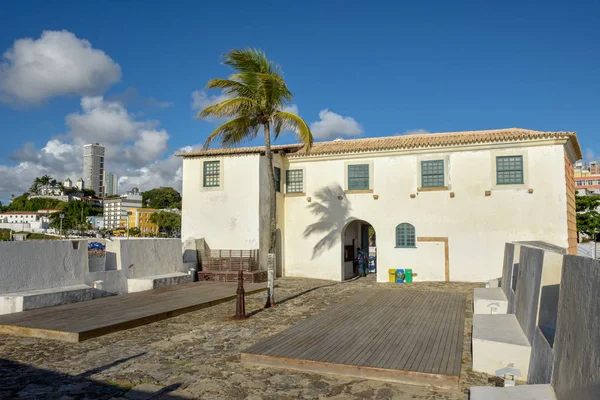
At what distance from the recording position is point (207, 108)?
12203mm

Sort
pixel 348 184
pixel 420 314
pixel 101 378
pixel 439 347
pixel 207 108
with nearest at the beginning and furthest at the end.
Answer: pixel 101 378 → pixel 439 347 → pixel 420 314 → pixel 207 108 → pixel 348 184

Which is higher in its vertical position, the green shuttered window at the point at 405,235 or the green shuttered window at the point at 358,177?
the green shuttered window at the point at 358,177

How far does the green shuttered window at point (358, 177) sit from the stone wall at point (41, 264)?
36.2 feet

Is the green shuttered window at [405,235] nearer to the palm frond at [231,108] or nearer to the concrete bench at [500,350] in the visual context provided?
the palm frond at [231,108]

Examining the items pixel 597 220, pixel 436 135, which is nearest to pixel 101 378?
pixel 436 135

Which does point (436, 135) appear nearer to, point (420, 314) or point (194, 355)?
point (420, 314)

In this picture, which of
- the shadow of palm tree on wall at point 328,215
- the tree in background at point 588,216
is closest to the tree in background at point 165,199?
the tree in background at point 588,216

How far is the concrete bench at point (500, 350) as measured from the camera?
20.2 ft

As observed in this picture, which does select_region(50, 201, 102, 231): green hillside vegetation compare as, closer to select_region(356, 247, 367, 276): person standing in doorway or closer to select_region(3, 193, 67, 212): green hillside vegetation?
select_region(3, 193, 67, 212): green hillside vegetation

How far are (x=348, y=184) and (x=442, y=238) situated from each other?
4.63 m

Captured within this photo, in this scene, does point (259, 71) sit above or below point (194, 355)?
above

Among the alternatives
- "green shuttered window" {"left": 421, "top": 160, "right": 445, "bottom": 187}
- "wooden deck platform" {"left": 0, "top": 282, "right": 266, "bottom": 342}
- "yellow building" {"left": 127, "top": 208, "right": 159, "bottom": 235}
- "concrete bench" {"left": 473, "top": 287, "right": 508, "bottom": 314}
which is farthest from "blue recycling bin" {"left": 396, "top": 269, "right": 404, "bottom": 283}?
"yellow building" {"left": 127, "top": 208, "right": 159, "bottom": 235}

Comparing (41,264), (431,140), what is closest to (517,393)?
(41,264)

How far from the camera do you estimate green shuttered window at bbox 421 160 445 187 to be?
58.9 feet
